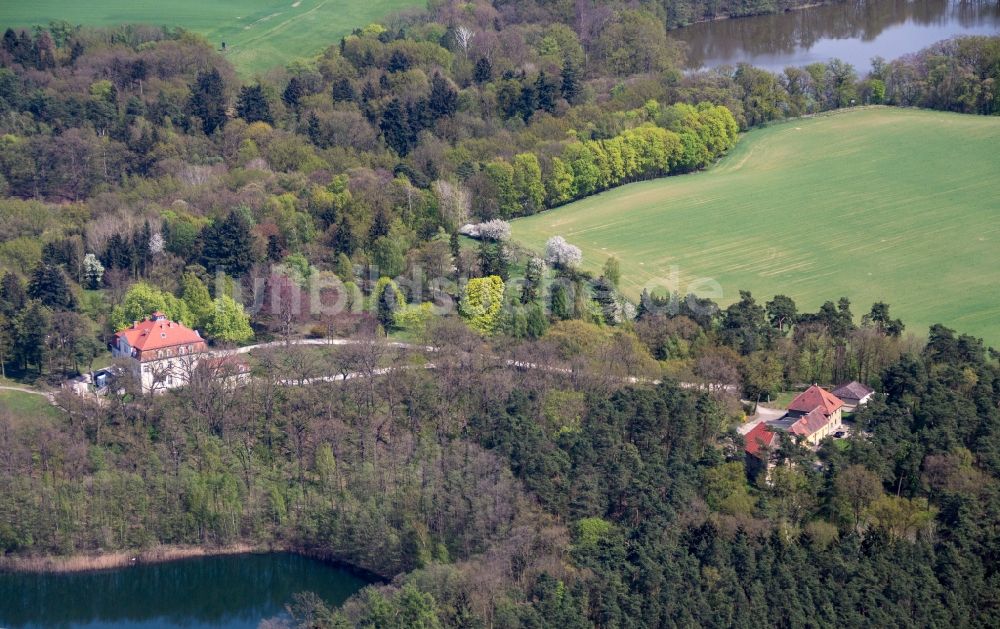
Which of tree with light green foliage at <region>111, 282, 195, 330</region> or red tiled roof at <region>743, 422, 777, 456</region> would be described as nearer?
red tiled roof at <region>743, 422, 777, 456</region>

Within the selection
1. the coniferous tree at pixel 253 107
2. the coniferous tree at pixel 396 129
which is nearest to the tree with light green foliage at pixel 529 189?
the coniferous tree at pixel 396 129

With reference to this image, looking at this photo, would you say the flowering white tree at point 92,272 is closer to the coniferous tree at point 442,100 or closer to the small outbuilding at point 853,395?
the coniferous tree at point 442,100

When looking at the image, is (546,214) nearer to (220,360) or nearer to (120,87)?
(220,360)

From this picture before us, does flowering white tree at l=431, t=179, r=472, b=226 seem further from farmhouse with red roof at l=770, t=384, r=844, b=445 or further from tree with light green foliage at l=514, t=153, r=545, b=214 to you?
farmhouse with red roof at l=770, t=384, r=844, b=445

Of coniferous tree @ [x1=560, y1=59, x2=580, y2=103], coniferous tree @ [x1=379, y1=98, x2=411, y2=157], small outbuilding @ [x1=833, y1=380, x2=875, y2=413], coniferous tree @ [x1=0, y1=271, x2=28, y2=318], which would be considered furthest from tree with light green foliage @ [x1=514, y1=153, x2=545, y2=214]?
coniferous tree @ [x1=0, y1=271, x2=28, y2=318]

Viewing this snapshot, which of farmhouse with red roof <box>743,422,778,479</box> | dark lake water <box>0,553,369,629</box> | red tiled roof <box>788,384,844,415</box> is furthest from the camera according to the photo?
red tiled roof <box>788,384,844,415</box>

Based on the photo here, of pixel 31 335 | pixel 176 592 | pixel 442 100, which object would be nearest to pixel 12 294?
pixel 31 335

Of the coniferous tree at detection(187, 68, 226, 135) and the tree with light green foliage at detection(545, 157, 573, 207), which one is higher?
the coniferous tree at detection(187, 68, 226, 135)
